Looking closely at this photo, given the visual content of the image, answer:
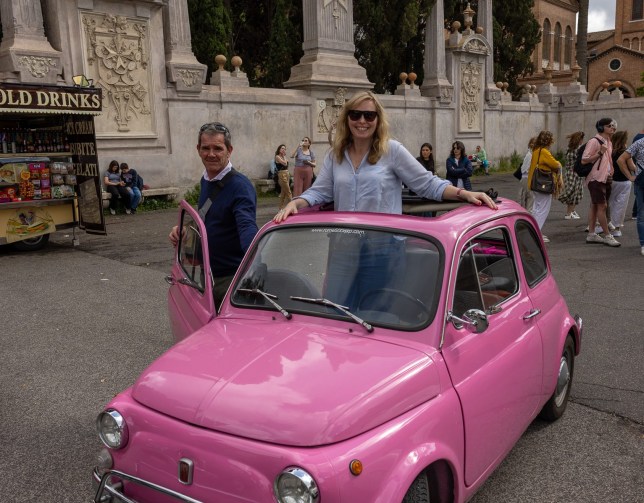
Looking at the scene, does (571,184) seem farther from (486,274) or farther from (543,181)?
(486,274)

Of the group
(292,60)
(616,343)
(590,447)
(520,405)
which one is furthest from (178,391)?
(292,60)

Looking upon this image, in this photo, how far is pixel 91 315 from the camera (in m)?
6.60

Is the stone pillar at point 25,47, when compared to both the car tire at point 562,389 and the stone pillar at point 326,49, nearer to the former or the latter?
the stone pillar at point 326,49

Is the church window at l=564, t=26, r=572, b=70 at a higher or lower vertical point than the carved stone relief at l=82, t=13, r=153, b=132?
higher

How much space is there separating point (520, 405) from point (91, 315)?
491 cm

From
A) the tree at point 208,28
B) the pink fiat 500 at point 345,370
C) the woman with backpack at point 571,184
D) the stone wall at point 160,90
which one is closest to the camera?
the pink fiat 500 at point 345,370

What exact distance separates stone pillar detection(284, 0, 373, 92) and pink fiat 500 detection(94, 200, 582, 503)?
51.1 ft

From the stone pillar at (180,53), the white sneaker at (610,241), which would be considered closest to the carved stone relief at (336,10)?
the stone pillar at (180,53)

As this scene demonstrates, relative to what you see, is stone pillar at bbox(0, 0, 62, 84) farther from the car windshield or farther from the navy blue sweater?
Result: the car windshield

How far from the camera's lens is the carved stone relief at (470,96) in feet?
81.5

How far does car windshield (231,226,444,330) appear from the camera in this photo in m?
2.79

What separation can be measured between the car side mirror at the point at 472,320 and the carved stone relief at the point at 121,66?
531 inches

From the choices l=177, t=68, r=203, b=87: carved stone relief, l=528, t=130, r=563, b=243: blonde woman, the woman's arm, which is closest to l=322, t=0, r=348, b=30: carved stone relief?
l=177, t=68, r=203, b=87: carved stone relief

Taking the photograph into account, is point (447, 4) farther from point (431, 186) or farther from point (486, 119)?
point (431, 186)
